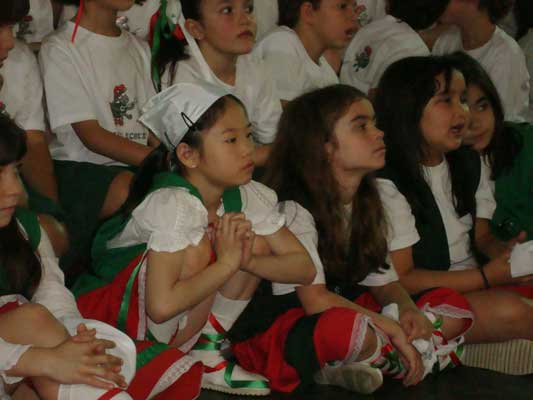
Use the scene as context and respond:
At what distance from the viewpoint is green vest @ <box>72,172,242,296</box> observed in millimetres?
2055

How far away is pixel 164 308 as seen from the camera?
1915mm

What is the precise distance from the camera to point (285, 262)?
211 centimetres

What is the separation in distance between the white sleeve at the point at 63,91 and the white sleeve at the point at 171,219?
56cm

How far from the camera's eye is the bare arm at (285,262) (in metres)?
2.08

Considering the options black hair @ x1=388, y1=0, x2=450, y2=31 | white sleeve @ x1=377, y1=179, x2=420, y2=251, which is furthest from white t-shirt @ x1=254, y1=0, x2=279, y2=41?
white sleeve @ x1=377, y1=179, x2=420, y2=251

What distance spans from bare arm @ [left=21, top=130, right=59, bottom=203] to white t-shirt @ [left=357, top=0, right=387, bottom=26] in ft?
4.79

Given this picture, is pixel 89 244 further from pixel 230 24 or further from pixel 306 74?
pixel 306 74

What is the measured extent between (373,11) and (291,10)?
1.88 feet

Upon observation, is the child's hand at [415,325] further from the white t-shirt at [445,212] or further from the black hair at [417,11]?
the black hair at [417,11]

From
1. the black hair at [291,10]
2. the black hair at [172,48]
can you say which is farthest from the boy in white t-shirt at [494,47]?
the black hair at [172,48]

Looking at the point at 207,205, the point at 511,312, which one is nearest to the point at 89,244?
the point at 207,205

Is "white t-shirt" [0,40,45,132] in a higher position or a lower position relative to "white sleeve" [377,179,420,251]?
higher

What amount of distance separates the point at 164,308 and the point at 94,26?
37.5 inches

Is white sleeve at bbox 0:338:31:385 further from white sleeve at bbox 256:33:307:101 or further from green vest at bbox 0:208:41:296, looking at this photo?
white sleeve at bbox 256:33:307:101
